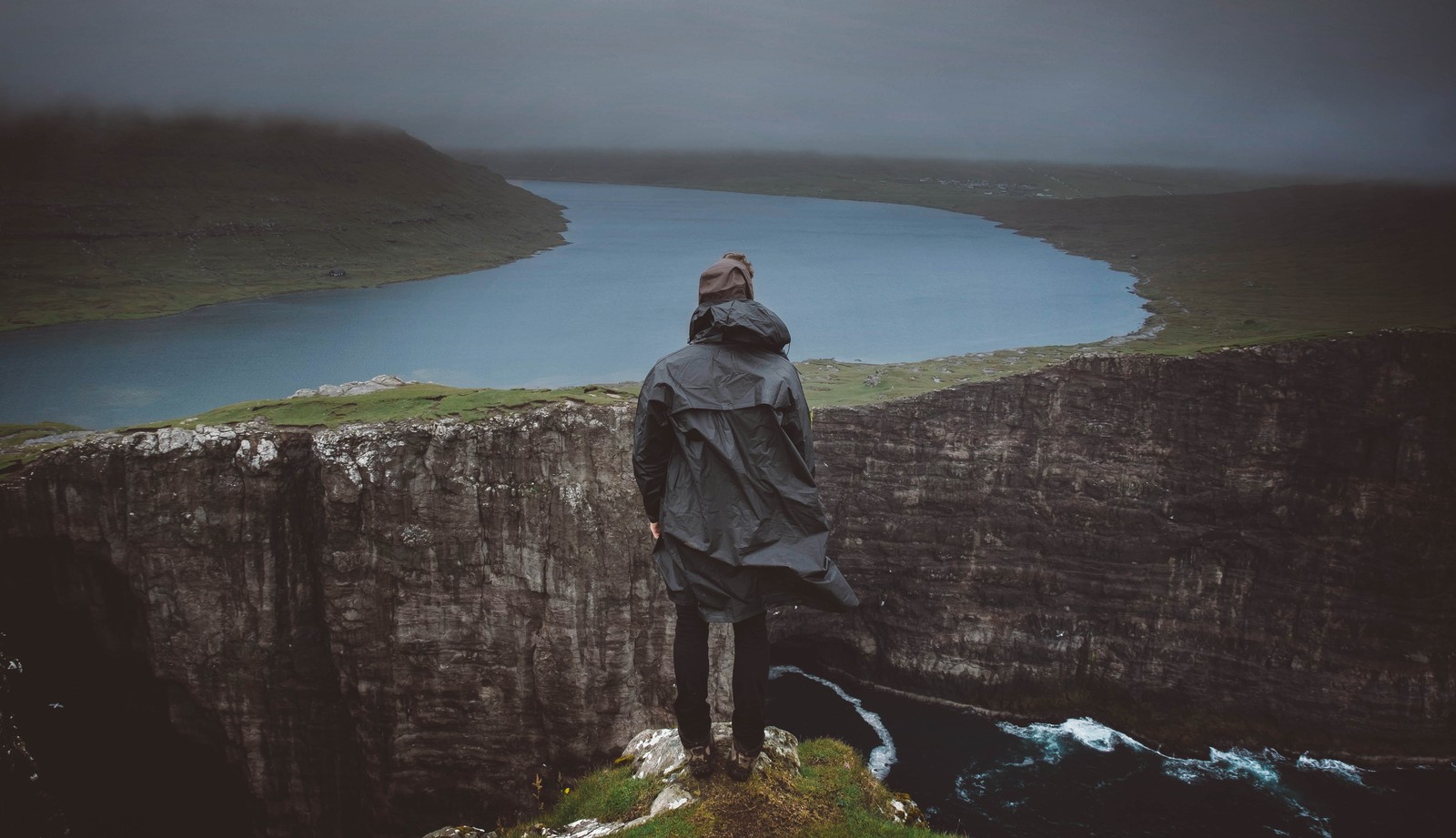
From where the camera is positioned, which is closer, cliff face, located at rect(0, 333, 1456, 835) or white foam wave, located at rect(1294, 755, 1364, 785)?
cliff face, located at rect(0, 333, 1456, 835)

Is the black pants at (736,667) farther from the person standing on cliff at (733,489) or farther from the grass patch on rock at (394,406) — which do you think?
the grass patch on rock at (394,406)

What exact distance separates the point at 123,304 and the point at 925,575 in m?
70.0

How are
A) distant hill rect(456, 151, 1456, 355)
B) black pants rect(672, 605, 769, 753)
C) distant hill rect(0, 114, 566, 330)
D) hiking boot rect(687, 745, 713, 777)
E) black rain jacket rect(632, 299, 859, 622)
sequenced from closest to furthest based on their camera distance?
1. black rain jacket rect(632, 299, 859, 622)
2. black pants rect(672, 605, 769, 753)
3. hiking boot rect(687, 745, 713, 777)
4. distant hill rect(456, 151, 1456, 355)
5. distant hill rect(0, 114, 566, 330)

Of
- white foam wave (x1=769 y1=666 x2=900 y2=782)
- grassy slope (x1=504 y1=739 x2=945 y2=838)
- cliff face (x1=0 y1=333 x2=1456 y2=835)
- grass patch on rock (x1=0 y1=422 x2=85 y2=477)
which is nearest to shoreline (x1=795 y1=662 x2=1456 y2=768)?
cliff face (x1=0 y1=333 x2=1456 y2=835)

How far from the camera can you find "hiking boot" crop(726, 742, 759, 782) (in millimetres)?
7828

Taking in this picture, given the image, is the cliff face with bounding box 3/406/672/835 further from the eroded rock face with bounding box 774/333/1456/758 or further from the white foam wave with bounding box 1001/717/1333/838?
the eroded rock face with bounding box 774/333/1456/758

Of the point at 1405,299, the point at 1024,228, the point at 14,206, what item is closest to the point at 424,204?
the point at 14,206

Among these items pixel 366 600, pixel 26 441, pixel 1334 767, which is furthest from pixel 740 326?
pixel 1334 767

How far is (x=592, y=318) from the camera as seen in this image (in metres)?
73.1

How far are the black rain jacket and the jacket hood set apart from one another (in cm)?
2

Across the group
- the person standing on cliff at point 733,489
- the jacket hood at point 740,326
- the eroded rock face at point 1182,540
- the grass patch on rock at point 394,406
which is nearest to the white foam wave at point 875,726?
the eroded rock face at point 1182,540

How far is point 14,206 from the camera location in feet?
230

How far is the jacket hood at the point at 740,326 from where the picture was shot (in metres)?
7.17

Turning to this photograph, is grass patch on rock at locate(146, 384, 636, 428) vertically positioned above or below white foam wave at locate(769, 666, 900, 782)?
above
